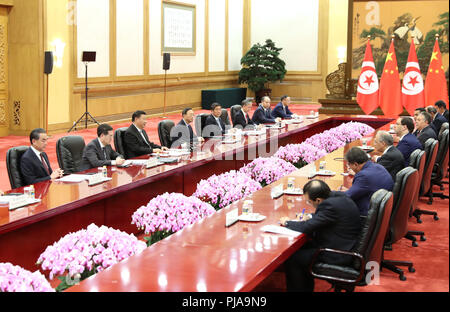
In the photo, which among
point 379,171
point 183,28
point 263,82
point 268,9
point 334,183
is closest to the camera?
point 379,171

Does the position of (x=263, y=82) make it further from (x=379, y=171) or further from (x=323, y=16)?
(x=379, y=171)

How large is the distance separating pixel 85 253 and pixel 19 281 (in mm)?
593

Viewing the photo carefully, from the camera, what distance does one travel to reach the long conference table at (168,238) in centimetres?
292

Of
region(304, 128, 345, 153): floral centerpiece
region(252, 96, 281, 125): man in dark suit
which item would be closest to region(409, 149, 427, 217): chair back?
region(304, 128, 345, 153): floral centerpiece

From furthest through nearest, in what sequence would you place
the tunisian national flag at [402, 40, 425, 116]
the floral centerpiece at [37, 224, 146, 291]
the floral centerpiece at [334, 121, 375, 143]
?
the tunisian national flag at [402, 40, 425, 116]
the floral centerpiece at [334, 121, 375, 143]
the floral centerpiece at [37, 224, 146, 291]

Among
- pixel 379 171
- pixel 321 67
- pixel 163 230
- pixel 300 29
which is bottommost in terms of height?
pixel 163 230

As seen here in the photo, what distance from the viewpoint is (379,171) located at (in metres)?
4.74

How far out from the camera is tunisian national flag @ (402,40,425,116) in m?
10.8

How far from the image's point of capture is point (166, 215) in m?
4.04

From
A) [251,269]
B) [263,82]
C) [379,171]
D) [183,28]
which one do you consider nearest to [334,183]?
[379,171]

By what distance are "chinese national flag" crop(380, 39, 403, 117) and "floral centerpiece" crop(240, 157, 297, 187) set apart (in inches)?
226

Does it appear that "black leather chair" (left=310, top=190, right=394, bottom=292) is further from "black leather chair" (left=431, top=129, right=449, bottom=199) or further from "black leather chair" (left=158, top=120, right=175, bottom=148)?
"black leather chair" (left=158, top=120, right=175, bottom=148)
